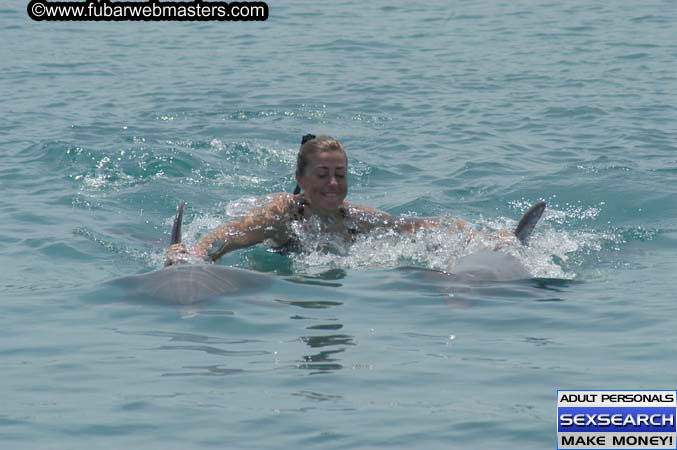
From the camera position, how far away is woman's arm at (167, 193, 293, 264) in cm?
952

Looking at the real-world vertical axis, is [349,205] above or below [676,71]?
below

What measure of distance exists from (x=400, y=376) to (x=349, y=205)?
3.68 meters

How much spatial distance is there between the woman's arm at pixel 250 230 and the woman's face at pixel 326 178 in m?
0.34

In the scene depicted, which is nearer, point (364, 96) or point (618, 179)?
point (618, 179)

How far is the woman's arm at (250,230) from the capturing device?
9.52 m

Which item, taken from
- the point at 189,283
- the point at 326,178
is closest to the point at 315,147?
the point at 326,178

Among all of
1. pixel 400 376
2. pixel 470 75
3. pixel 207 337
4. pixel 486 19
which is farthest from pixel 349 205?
pixel 486 19

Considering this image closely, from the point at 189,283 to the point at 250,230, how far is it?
1.65 metres

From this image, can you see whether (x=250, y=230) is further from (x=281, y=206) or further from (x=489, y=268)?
(x=489, y=268)

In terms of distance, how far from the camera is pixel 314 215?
10148 millimetres

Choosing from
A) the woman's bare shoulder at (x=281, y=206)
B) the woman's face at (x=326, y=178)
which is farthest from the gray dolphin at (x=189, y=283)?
the woman's bare shoulder at (x=281, y=206)

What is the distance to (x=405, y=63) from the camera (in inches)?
786

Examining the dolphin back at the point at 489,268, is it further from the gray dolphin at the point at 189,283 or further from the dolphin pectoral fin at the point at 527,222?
the gray dolphin at the point at 189,283

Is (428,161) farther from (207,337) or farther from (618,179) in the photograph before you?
(207,337)
